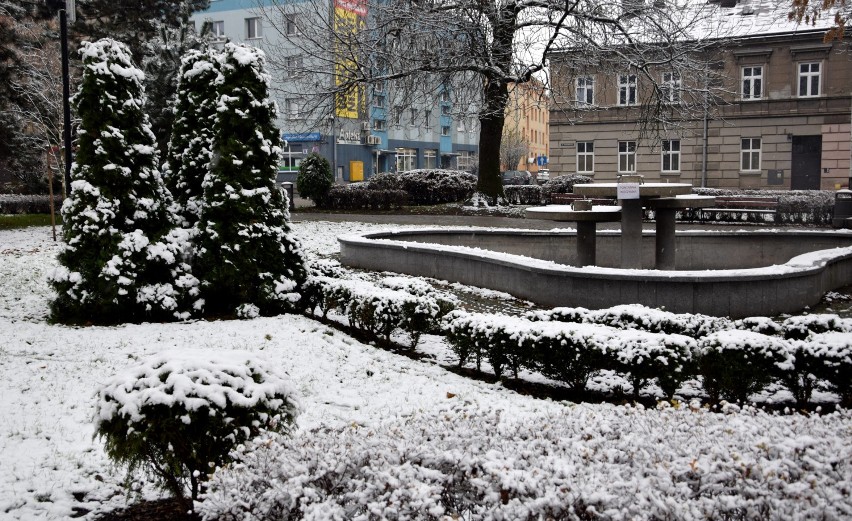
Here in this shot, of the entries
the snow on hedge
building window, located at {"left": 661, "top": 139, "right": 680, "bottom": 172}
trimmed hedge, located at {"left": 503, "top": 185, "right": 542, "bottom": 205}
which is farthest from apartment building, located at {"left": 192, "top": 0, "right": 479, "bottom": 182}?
the snow on hedge

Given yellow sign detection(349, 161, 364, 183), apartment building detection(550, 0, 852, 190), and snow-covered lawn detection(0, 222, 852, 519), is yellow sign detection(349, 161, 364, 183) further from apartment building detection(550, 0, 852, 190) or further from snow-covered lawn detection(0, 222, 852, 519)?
snow-covered lawn detection(0, 222, 852, 519)

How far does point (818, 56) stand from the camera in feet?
117

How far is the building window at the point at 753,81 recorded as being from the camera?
36.9 metres

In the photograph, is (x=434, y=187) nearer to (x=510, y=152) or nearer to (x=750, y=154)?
(x=750, y=154)

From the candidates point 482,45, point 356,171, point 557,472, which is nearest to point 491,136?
point 482,45

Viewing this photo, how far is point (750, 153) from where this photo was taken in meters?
37.8

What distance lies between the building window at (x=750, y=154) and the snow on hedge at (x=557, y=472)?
36.3 m

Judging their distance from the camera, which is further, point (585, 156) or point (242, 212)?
point (585, 156)

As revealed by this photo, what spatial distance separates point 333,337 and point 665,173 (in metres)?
32.7

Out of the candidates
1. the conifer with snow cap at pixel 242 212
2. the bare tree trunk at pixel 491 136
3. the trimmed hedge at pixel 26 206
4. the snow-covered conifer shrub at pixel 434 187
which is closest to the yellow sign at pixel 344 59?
the bare tree trunk at pixel 491 136

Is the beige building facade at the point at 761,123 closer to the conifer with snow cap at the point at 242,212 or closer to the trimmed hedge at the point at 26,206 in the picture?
the trimmed hedge at the point at 26,206

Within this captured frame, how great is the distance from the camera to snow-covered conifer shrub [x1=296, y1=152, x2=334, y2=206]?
29.1m

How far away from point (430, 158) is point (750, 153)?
37.8 meters

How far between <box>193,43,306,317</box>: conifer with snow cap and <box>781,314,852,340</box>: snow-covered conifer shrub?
21.5ft
